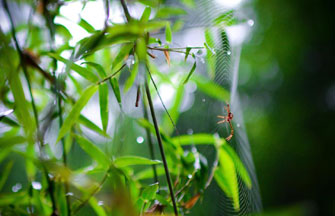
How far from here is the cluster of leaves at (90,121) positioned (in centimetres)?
19

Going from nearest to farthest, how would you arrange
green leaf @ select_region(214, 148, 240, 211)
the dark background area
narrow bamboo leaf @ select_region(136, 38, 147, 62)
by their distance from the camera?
narrow bamboo leaf @ select_region(136, 38, 147, 62), green leaf @ select_region(214, 148, 240, 211), the dark background area

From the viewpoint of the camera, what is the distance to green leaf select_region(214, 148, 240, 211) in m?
0.31

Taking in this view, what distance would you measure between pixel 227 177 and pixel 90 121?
6.3 inches

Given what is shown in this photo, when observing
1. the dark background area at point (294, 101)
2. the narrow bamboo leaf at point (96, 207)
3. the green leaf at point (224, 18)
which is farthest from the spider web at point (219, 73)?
the dark background area at point (294, 101)

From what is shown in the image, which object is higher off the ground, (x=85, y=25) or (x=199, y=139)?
(x=85, y=25)

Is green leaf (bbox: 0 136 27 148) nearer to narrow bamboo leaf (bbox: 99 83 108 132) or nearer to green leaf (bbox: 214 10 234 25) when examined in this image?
narrow bamboo leaf (bbox: 99 83 108 132)

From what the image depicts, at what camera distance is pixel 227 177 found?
325 millimetres

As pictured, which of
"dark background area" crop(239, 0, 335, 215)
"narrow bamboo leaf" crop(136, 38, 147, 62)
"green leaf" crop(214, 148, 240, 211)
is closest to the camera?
"narrow bamboo leaf" crop(136, 38, 147, 62)

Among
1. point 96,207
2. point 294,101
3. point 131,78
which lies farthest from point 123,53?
point 294,101

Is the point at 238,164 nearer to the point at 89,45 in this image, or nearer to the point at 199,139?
A: the point at 199,139

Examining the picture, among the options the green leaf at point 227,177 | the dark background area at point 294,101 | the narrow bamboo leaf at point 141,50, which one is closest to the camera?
the narrow bamboo leaf at point 141,50

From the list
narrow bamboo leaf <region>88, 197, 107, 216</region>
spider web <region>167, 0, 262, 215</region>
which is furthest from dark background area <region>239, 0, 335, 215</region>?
narrow bamboo leaf <region>88, 197, 107, 216</region>

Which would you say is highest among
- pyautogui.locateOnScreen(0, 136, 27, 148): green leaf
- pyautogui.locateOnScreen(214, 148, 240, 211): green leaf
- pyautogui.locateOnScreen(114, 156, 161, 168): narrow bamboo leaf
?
pyautogui.locateOnScreen(0, 136, 27, 148): green leaf

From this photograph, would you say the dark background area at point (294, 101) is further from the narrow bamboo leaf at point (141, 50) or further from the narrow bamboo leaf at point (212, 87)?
the narrow bamboo leaf at point (141, 50)
